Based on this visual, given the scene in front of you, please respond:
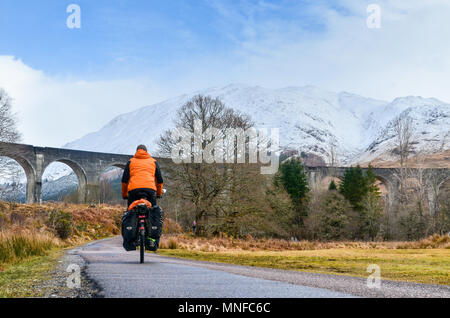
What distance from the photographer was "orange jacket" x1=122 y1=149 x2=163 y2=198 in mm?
7668

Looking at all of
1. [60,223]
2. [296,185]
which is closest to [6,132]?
[60,223]

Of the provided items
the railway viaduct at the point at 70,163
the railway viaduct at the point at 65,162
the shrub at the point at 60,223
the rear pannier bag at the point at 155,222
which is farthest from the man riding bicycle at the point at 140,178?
the railway viaduct at the point at 65,162

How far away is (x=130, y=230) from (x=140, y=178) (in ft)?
2.99

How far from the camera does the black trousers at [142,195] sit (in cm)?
767

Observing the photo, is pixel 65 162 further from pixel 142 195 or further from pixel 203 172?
pixel 142 195

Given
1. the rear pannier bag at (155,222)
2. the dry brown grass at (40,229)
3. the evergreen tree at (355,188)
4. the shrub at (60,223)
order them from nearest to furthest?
1. the rear pannier bag at (155,222)
2. the dry brown grass at (40,229)
3. the shrub at (60,223)
4. the evergreen tree at (355,188)

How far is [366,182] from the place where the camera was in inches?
2314

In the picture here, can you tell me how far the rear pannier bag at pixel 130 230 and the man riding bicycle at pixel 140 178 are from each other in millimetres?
251

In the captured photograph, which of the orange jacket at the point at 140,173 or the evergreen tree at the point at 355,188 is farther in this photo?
the evergreen tree at the point at 355,188

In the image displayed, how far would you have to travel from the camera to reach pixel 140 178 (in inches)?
302

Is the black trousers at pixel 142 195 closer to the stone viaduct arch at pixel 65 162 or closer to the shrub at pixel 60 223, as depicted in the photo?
the shrub at pixel 60 223
